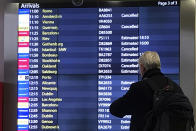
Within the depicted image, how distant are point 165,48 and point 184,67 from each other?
23 centimetres

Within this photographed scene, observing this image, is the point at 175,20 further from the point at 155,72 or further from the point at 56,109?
the point at 56,109

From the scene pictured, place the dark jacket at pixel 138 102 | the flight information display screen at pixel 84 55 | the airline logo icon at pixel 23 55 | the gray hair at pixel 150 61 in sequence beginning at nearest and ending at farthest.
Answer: the dark jacket at pixel 138 102
the gray hair at pixel 150 61
the flight information display screen at pixel 84 55
the airline logo icon at pixel 23 55

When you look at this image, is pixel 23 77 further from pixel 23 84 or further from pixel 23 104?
pixel 23 104

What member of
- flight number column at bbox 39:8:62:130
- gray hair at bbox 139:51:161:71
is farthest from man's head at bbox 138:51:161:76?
flight number column at bbox 39:8:62:130

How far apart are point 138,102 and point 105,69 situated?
35.8 inches

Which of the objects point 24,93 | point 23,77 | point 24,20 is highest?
point 24,20

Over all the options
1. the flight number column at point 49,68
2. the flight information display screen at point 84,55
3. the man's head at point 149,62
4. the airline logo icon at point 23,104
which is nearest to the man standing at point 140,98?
the man's head at point 149,62

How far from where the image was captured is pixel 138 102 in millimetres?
2363

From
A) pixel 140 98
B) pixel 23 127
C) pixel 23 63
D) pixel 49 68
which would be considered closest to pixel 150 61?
pixel 140 98

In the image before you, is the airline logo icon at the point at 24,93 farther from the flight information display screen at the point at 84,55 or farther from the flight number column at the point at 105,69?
the flight number column at the point at 105,69

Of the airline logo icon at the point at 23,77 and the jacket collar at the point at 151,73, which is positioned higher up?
the jacket collar at the point at 151,73

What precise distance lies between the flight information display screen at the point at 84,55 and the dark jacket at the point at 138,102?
0.79 m

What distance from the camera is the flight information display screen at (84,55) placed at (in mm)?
3199

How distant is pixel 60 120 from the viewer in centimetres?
324
